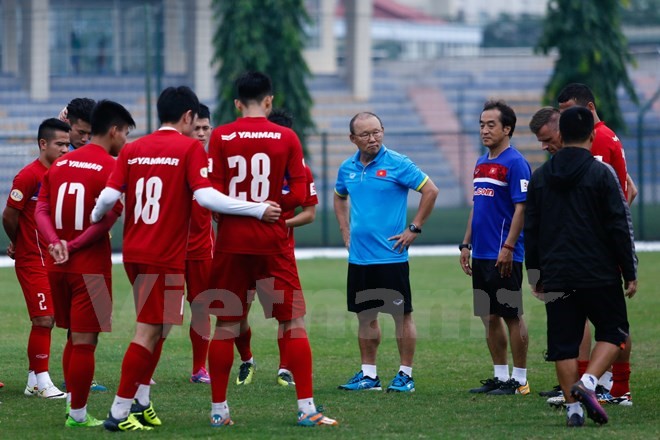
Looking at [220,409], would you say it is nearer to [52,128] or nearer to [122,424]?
[122,424]

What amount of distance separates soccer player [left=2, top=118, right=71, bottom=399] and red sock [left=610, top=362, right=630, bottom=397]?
13.1 ft

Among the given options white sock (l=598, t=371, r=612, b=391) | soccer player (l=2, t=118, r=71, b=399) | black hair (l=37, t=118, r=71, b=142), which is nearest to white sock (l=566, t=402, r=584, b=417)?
white sock (l=598, t=371, r=612, b=391)

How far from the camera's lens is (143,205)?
22.2 ft

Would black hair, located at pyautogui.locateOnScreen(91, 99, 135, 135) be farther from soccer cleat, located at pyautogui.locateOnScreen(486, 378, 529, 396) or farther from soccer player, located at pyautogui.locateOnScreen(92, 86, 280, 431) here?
soccer cleat, located at pyautogui.locateOnScreen(486, 378, 529, 396)

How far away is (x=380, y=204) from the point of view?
28.8ft

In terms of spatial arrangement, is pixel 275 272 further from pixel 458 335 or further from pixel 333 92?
pixel 333 92

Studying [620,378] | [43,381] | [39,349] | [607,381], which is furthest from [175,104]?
[607,381]

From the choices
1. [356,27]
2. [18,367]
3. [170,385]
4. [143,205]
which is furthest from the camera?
[356,27]

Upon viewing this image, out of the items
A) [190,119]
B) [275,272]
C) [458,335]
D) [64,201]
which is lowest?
[458,335]

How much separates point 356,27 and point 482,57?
8022mm

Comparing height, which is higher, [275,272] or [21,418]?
[275,272]

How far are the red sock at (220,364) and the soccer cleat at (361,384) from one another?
179 centimetres

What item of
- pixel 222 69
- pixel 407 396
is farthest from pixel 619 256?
pixel 222 69

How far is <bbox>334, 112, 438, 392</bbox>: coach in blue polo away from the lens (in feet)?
28.4
